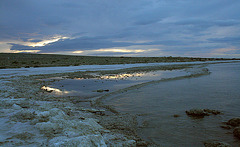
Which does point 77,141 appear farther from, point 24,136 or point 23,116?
point 23,116

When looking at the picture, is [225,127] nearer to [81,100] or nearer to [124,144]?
[124,144]

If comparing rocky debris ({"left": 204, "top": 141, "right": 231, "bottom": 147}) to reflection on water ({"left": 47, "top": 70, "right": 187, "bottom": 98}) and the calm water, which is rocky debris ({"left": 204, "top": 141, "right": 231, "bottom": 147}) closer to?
the calm water

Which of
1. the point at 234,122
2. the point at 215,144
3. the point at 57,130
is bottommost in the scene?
the point at 215,144

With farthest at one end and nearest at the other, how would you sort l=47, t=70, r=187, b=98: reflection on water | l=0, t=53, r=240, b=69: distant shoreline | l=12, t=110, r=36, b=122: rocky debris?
l=0, t=53, r=240, b=69: distant shoreline → l=47, t=70, r=187, b=98: reflection on water → l=12, t=110, r=36, b=122: rocky debris

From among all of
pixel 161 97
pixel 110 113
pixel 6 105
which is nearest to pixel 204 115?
pixel 161 97

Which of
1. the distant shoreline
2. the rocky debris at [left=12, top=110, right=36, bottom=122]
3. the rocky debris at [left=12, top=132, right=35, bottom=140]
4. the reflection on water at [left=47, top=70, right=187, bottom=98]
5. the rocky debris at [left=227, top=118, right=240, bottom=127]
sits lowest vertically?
the rocky debris at [left=227, top=118, right=240, bottom=127]

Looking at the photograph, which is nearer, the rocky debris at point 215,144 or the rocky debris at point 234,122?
the rocky debris at point 215,144

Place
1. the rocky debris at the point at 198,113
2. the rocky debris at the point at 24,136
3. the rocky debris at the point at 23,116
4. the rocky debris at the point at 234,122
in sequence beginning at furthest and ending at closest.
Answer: the rocky debris at the point at 198,113 → the rocky debris at the point at 234,122 → the rocky debris at the point at 23,116 → the rocky debris at the point at 24,136

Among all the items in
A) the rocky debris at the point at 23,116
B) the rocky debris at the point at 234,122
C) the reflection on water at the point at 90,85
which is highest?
A: the rocky debris at the point at 23,116

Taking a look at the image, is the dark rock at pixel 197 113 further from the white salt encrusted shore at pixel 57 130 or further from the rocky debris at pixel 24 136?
the rocky debris at pixel 24 136

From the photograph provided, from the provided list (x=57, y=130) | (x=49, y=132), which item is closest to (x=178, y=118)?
(x=57, y=130)

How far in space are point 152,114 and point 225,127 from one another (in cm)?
281

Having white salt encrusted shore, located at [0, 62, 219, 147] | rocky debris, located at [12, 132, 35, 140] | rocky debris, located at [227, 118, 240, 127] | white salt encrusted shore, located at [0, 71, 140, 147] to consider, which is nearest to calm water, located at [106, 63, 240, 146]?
rocky debris, located at [227, 118, 240, 127]

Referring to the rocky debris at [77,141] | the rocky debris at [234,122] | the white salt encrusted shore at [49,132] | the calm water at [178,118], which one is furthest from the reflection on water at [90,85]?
the rocky debris at [234,122]
